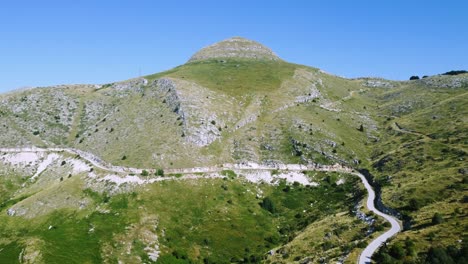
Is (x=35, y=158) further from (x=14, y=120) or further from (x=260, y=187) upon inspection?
(x=260, y=187)

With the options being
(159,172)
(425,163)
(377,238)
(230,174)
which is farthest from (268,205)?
(425,163)

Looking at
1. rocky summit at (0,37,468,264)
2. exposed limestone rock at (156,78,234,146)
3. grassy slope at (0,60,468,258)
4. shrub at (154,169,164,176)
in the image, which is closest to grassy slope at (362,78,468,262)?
grassy slope at (0,60,468,258)

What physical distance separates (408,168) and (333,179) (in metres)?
23.0

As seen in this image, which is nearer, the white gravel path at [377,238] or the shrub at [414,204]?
the white gravel path at [377,238]

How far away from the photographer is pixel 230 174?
409 feet

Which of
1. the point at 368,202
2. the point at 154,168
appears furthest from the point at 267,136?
the point at 368,202

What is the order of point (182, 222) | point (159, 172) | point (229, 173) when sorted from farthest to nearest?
point (229, 173), point (159, 172), point (182, 222)

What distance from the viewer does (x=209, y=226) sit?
330ft

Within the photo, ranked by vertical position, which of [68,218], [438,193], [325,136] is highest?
[325,136]

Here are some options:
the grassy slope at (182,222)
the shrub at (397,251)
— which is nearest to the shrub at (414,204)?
the grassy slope at (182,222)

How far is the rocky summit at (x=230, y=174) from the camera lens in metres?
82.6

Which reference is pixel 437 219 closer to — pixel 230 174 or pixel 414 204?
pixel 414 204

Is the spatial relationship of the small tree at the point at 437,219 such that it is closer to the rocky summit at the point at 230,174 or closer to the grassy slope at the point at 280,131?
the rocky summit at the point at 230,174

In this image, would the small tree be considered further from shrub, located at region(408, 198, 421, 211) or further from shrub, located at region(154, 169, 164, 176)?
shrub, located at region(154, 169, 164, 176)
